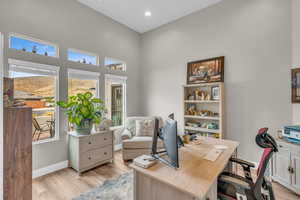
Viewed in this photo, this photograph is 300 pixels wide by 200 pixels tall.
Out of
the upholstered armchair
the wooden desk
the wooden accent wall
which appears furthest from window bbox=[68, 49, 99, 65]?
the wooden desk

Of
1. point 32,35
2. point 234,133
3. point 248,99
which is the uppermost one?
point 32,35

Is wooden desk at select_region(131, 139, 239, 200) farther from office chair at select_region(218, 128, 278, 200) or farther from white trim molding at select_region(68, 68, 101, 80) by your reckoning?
Result: white trim molding at select_region(68, 68, 101, 80)

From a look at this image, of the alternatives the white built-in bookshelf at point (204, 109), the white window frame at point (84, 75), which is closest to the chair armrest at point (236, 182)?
the white built-in bookshelf at point (204, 109)

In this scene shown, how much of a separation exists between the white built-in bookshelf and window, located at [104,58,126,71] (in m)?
1.94

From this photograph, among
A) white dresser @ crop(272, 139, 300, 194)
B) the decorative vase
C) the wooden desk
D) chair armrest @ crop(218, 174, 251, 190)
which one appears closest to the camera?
the wooden desk

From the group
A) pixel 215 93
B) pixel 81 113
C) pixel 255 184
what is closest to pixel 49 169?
pixel 81 113

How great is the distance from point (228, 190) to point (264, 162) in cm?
52

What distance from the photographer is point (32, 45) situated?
2.59 m

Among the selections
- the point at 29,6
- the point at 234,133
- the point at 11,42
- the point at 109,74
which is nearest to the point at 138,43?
the point at 109,74

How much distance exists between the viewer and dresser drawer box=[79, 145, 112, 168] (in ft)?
8.76

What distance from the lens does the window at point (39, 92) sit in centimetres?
245

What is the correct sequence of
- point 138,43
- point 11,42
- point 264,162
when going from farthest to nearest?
point 138,43 → point 11,42 → point 264,162

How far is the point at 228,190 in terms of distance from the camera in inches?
55.2

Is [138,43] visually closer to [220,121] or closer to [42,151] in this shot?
[220,121]
